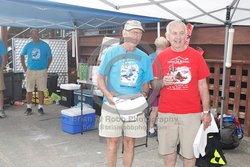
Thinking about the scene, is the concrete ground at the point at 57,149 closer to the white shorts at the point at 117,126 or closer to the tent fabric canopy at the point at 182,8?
the white shorts at the point at 117,126

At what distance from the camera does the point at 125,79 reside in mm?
2473

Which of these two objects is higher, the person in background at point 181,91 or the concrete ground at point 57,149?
the person in background at point 181,91

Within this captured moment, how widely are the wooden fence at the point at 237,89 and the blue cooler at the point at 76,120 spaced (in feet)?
7.34

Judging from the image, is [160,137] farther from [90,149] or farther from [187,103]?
[90,149]

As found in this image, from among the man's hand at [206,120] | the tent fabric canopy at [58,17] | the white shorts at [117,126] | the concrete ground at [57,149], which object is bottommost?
the concrete ground at [57,149]

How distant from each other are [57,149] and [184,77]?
2.18m

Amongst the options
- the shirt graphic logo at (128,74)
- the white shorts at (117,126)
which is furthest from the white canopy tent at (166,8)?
the white shorts at (117,126)

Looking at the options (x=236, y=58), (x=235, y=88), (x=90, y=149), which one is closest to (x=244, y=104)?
(x=235, y=88)

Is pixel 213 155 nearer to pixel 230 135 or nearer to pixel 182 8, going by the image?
pixel 230 135

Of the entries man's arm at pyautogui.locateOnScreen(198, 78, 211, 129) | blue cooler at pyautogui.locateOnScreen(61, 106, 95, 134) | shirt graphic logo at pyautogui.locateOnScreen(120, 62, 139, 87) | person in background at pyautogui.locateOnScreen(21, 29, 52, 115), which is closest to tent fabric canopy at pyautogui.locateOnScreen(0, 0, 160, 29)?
person in background at pyautogui.locateOnScreen(21, 29, 52, 115)

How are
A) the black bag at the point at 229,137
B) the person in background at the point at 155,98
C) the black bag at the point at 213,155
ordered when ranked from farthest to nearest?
the person in background at the point at 155,98 → the black bag at the point at 229,137 → the black bag at the point at 213,155

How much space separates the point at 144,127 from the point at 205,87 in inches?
27.3

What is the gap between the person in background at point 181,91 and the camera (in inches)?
92.2

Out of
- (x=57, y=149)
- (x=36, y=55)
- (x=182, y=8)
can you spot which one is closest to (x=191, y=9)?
(x=182, y=8)
